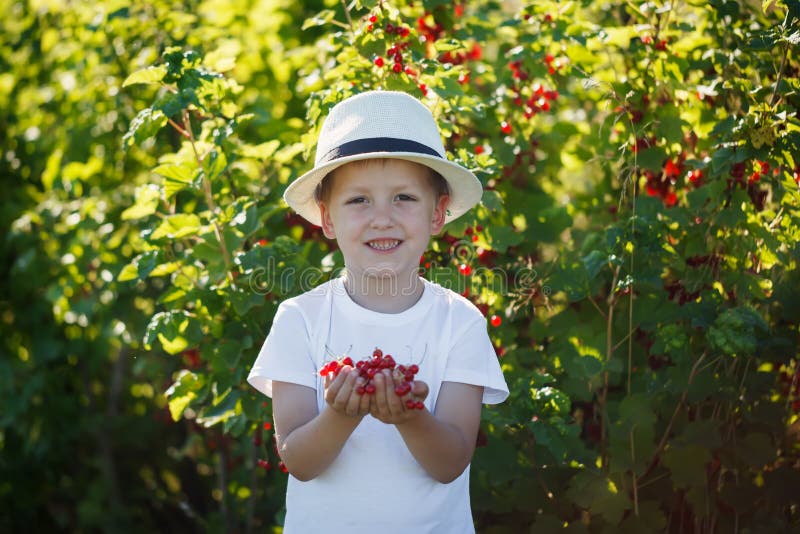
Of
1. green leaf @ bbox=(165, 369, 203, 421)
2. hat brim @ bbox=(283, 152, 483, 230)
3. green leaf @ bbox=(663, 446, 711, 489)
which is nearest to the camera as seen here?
hat brim @ bbox=(283, 152, 483, 230)

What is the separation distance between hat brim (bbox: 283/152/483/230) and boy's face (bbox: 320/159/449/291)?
42mm

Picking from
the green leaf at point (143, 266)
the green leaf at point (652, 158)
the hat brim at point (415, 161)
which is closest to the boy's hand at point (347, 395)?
the hat brim at point (415, 161)

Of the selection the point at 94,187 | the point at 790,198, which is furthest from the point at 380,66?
the point at 94,187

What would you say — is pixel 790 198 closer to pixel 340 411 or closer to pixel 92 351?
pixel 340 411

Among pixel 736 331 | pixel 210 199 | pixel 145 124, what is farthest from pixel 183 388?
pixel 736 331

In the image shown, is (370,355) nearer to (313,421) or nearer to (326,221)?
(313,421)

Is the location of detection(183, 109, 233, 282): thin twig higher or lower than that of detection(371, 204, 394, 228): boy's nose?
higher

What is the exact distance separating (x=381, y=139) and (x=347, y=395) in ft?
→ 2.12

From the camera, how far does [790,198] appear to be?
2770 millimetres

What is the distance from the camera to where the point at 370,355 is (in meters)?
2.03

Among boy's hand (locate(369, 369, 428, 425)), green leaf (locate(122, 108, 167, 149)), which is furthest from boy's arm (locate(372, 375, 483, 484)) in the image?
green leaf (locate(122, 108, 167, 149))

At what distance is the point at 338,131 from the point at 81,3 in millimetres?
3279

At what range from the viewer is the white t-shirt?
199 centimetres

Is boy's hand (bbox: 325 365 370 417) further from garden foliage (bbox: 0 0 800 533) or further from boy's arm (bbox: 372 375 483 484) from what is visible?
garden foliage (bbox: 0 0 800 533)
